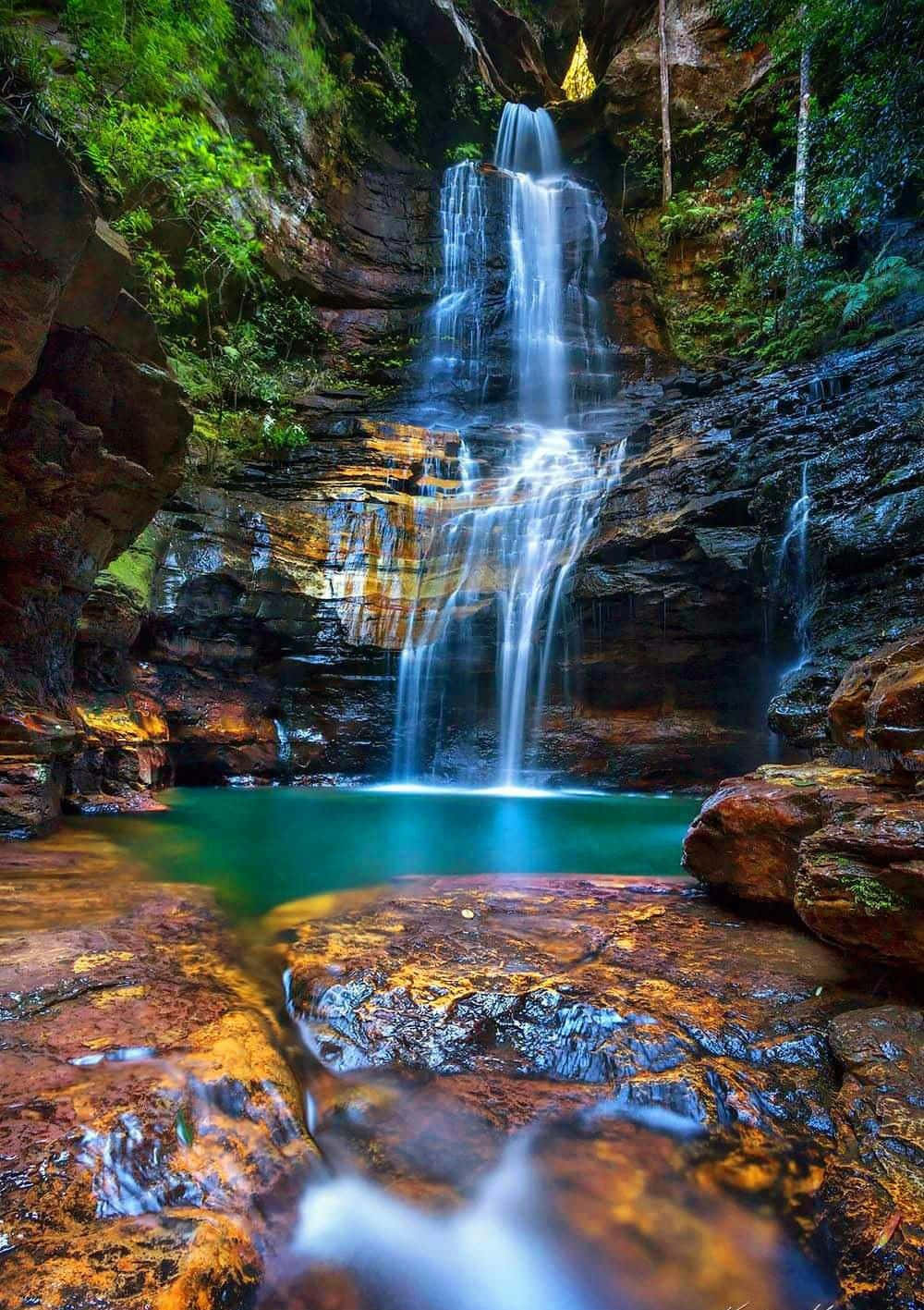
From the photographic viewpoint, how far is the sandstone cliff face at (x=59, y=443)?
175 inches

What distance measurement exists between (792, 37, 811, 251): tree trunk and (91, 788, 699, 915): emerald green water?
1384 centimetres

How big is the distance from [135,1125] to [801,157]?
71.5ft

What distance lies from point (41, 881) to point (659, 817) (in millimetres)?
7005

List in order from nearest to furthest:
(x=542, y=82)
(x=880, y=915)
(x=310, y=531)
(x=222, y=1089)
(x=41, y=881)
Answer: (x=222, y=1089)
(x=880, y=915)
(x=41, y=881)
(x=310, y=531)
(x=542, y=82)

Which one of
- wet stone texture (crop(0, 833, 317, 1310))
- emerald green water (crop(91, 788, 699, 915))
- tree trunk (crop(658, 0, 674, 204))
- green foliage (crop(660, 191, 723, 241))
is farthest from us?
tree trunk (crop(658, 0, 674, 204))

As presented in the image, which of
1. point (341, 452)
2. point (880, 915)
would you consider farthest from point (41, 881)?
point (341, 452)

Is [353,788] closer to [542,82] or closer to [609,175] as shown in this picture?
[609,175]

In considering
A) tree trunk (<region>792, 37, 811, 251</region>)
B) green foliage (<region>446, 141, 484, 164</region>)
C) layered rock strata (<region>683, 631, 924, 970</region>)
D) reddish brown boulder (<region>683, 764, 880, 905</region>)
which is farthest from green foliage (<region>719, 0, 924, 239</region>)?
reddish brown boulder (<region>683, 764, 880, 905</region>)

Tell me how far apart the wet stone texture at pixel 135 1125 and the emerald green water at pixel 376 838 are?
4.53ft

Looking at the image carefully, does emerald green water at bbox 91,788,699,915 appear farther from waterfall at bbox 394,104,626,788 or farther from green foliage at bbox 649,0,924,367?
green foliage at bbox 649,0,924,367

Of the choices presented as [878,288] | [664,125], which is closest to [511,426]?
[878,288]

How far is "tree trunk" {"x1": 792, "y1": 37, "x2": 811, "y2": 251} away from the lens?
14.9 m

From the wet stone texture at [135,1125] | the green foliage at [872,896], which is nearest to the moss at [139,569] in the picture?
the wet stone texture at [135,1125]

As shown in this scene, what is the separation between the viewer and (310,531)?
1257 centimetres
